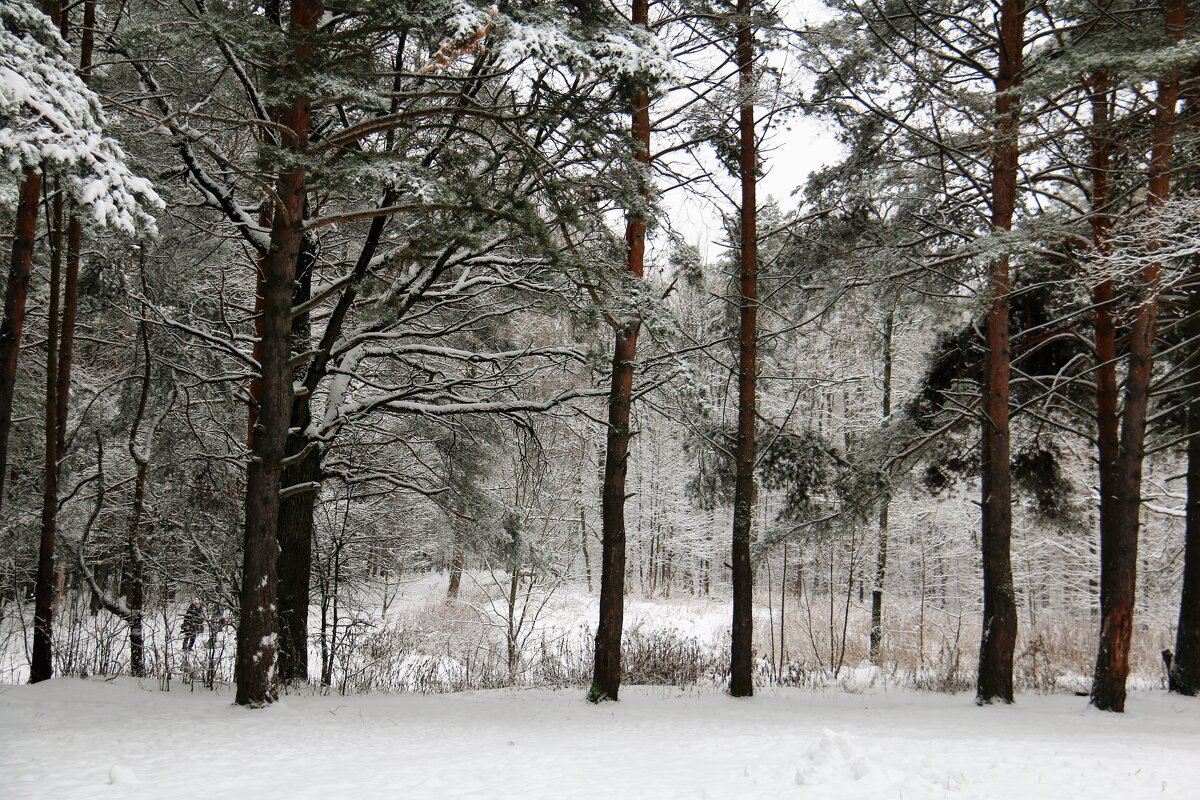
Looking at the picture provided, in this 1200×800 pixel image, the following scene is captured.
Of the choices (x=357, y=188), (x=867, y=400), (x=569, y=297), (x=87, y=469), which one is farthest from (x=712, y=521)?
(x=357, y=188)

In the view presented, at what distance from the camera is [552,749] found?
6.03m

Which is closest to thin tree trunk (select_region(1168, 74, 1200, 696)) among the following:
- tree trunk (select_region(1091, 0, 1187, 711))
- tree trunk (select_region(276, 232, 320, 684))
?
tree trunk (select_region(1091, 0, 1187, 711))

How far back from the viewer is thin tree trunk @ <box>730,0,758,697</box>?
980 cm

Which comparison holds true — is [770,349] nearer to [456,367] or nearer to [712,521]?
[456,367]

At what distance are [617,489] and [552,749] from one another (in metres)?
3.60

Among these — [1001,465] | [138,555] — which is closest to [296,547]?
[138,555]

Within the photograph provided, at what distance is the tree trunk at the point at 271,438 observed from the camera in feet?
23.9

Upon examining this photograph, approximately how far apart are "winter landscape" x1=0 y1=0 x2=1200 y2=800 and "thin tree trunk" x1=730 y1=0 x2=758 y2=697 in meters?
0.06

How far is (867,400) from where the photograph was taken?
2755 cm

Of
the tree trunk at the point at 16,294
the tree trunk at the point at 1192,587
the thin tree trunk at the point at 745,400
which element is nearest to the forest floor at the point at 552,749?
the thin tree trunk at the point at 745,400

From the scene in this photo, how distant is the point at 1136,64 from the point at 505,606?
63.7 feet

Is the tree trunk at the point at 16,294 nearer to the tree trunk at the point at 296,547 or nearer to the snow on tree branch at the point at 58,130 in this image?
the tree trunk at the point at 296,547

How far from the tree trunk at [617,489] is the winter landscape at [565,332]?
5 cm

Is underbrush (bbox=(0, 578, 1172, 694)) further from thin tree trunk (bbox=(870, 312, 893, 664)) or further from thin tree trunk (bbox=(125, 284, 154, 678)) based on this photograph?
thin tree trunk (bbox=(870, 312, 893, 664))
